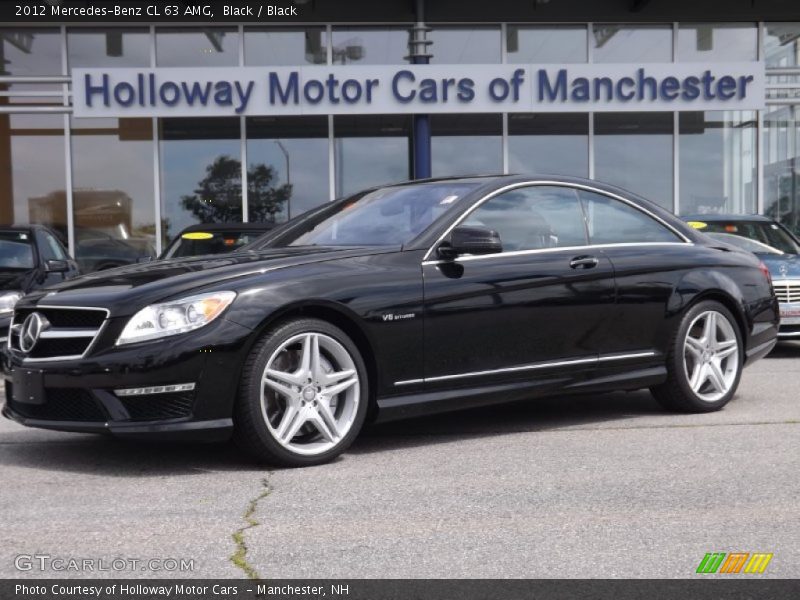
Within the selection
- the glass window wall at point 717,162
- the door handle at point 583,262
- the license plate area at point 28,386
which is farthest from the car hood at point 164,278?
the glass window wall at point 717,162

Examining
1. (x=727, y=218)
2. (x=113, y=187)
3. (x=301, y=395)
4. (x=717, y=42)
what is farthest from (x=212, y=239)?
(x=717, y=42)

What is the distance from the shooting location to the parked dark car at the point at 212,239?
449 inches

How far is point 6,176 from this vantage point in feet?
62.1

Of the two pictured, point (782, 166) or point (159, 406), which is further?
point (782, 166)

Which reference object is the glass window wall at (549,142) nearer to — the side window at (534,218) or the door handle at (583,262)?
the side window at (534,218)

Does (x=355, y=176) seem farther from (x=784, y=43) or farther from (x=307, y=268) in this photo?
(x=307, y=268)

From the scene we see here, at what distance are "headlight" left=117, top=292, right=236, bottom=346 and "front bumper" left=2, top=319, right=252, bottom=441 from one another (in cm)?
4

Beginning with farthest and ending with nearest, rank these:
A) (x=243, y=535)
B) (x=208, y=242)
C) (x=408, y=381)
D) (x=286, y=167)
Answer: (x=286, y=167) → (x=208, y=242) → (x=408, y=381) → (x=243, y=535)

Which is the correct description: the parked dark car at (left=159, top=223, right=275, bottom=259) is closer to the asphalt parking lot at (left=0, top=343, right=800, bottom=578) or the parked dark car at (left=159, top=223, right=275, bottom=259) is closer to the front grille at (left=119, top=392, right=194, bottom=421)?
the asphalt parking lot at (left=0, top=343, right=800, bottom=578)

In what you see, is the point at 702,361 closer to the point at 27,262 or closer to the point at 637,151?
the point at 27,262

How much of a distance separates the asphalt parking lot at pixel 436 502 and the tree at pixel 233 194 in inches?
505

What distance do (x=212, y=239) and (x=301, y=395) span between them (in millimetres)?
6606

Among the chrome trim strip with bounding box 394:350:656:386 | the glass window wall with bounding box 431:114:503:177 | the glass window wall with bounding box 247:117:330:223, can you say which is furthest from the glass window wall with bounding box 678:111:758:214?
the chrome trim strip with bounding box 394:350:656:386

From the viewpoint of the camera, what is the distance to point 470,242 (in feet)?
18.6
